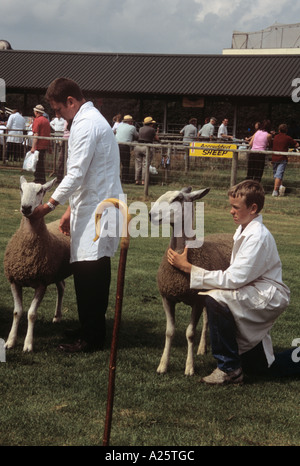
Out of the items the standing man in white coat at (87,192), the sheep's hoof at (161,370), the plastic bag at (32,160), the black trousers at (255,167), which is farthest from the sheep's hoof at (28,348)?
the plastic bag at (32,160)

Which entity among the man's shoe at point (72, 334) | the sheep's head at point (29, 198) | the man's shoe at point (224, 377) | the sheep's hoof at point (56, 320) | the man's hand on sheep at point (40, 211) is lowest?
the sheep's hoof at point (56, 320)

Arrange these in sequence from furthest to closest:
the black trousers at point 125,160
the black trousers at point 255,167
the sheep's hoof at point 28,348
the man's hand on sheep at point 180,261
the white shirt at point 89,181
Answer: the black trousers at point 125,160 → the black trousers at point 255,167 → the sheep's hoof at point 28,348 → the white shirt at point 89,181 → the man's hand on sheep at point 180,261

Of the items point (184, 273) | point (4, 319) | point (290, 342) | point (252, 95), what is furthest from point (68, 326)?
point (252, 95)

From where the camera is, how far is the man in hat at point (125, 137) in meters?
14.9

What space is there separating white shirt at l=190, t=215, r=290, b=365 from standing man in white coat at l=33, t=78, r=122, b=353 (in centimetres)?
95

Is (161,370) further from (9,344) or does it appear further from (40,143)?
(40,143)

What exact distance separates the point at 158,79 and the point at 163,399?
84.1 ft

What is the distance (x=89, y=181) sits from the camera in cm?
504

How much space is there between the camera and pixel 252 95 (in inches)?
1053

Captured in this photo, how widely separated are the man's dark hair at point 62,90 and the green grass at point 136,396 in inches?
80.6

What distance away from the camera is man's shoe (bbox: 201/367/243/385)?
183 inches

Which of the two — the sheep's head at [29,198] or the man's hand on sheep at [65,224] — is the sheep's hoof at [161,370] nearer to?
the man's hand on sheep at [65,224]

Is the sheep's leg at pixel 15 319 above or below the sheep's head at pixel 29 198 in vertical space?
below

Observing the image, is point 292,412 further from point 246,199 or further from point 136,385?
point 246,199
